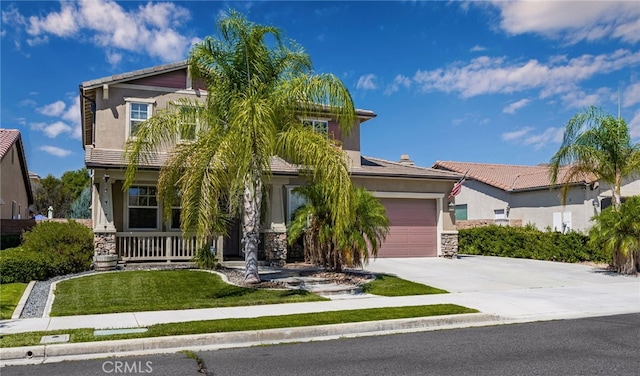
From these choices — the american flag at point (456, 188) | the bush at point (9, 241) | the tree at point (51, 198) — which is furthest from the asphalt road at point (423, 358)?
the tree at point (51, 198)

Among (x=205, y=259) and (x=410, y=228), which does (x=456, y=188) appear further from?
(x=205, y=259)

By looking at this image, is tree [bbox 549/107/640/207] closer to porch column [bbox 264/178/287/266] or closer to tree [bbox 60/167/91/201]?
porch column [bbox 264/178/287/266]

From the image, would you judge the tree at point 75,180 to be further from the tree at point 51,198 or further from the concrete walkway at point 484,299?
the concrete walkway at point 484,299

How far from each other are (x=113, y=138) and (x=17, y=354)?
12.4 meters

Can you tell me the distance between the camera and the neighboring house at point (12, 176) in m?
24.6

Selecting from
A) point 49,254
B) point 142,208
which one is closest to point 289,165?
point 142,208

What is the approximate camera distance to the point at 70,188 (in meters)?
50.3

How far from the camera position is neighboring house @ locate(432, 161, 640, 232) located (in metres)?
23.4

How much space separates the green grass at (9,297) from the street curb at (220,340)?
2985 millimetres

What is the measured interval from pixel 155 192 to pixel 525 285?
12672 millimetres

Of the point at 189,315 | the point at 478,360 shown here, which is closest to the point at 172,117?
the point at 189,315

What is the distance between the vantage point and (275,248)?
59.9 ft

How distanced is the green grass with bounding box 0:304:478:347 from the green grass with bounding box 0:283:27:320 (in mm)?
2266

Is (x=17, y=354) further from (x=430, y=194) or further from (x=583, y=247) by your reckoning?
(x=583, y=247)
